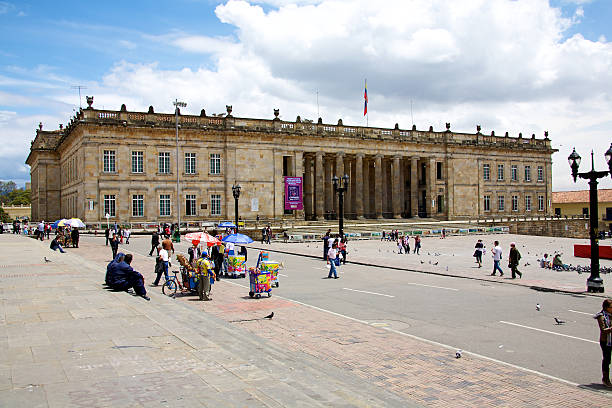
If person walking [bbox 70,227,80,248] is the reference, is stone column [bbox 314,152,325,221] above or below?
above

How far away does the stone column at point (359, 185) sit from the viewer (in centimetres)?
6281

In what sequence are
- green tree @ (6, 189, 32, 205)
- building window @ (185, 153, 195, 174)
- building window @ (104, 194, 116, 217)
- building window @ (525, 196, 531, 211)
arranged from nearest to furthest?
building window @ (104, 194, 116, 217) → building window @ (185, 153, 195, 174) → building window @ (525, 196, 531, 211) → green tree @ (6, 189, 32, 205)

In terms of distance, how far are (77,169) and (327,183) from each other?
31484mm

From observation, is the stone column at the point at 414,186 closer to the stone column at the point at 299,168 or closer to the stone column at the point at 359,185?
the stone column at the point at 359,185

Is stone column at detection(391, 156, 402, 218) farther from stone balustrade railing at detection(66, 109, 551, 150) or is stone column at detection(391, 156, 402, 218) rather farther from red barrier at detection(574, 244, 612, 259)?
red barrier at detection(574, 244, 612, 259)

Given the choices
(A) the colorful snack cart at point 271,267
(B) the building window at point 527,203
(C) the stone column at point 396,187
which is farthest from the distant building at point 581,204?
(A) the colorful snack cart at point 271,267

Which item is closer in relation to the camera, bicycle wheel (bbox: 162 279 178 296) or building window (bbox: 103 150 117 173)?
bicycle wheel (bbox: 162 279 178 296)

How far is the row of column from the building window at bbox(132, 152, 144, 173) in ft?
63.7

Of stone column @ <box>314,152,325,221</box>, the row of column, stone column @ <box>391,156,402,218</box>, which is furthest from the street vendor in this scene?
stone column @ <box>391,156,402,218</box>

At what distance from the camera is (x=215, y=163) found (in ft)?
182

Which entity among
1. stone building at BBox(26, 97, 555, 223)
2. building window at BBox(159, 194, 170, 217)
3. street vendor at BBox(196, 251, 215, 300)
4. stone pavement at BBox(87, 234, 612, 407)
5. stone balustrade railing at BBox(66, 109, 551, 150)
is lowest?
stone pavement at BBox(87, 234, 612, 407)

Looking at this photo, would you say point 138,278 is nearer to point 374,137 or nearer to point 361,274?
point 361,274

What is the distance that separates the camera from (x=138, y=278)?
14.4 m

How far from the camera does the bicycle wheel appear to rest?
16.2m
